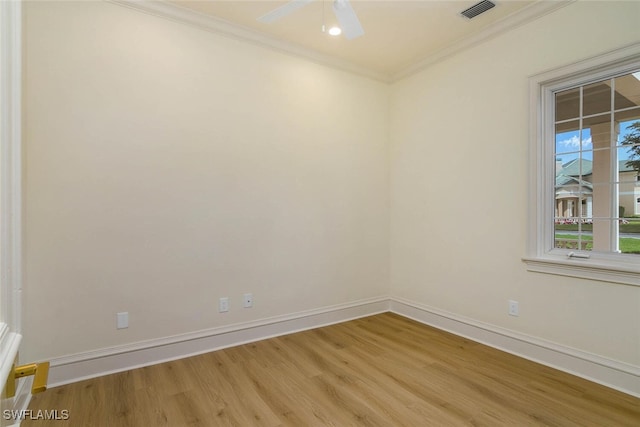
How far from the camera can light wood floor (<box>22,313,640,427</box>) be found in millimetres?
1882

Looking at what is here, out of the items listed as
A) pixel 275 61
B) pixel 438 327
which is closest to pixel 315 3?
pixel 275 61

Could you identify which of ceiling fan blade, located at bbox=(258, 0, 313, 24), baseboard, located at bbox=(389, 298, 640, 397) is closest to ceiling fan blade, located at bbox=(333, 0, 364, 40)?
ceiling fan blade, located at bbox=(258, 0, 313, 24)

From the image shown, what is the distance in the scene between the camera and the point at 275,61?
10.2ft

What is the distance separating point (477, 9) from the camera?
2.59m

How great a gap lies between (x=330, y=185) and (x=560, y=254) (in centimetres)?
211

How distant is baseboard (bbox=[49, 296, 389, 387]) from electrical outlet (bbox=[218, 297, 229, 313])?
16 cm

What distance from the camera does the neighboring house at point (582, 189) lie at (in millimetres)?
2246

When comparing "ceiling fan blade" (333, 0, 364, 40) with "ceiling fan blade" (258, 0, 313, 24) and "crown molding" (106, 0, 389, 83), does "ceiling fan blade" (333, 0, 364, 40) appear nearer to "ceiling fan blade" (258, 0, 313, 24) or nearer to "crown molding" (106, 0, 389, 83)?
"ceiling fan blade" (258, 0, 313, 24)

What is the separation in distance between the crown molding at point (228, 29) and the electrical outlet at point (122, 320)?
7.62 feet

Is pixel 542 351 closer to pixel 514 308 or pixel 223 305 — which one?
pixel 514 308

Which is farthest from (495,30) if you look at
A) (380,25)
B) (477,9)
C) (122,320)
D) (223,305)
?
(122,320)

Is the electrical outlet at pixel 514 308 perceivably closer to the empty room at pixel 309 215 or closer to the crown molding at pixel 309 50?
the empty room at pixel 309 215

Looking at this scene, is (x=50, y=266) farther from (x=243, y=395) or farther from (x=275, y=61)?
(x=275, y=61)

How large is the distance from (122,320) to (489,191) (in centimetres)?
324
